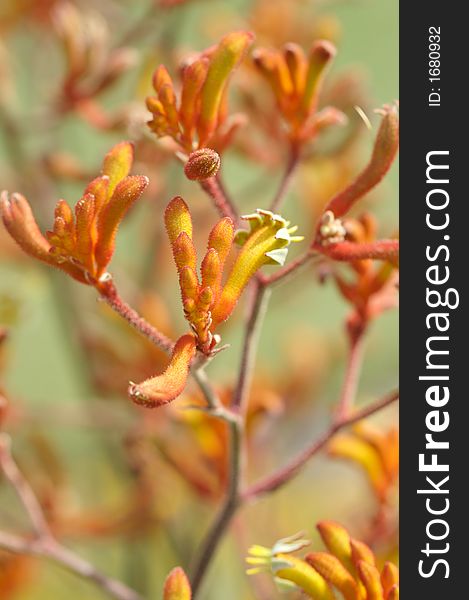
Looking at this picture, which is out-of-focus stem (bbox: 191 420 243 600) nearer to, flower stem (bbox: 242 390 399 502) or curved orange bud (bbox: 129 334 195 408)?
flower stem (bbox: 242 390 399 502)

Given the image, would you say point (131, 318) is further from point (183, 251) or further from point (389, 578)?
point (389, 578)

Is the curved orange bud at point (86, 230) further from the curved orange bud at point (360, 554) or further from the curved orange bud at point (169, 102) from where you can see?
the curved orange bud at point (360, 554)

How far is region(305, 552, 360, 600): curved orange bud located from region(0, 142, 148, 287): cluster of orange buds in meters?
0.19

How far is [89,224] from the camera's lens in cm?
51

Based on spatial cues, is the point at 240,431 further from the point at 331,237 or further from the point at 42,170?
the point at 42,170

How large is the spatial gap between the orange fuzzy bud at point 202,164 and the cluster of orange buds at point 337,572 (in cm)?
20

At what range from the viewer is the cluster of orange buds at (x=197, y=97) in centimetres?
54

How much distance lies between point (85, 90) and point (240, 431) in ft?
1.23

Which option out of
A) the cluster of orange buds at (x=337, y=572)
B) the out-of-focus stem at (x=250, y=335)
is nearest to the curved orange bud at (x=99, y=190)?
the out-of-focus stem at (x=250, y=335)

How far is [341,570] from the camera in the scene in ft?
1.74

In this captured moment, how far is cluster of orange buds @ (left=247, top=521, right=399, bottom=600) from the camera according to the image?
52 cm

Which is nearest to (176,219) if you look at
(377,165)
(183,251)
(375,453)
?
(183,251)

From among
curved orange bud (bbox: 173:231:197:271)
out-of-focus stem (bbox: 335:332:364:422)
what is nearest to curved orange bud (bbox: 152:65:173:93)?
curved orange bud (bbox: 173:231:197:271)

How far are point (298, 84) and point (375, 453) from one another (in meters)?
0.25
